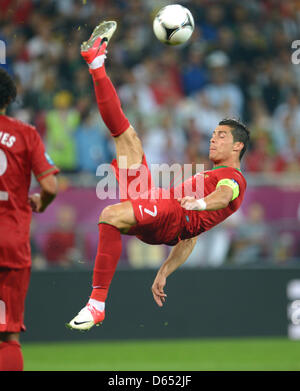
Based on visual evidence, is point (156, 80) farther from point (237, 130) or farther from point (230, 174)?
point (230, 174)

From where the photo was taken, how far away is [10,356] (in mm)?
6496

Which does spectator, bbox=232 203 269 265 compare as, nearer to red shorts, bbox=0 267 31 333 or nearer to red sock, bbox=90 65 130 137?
red sock, bbox=90 65 130 137

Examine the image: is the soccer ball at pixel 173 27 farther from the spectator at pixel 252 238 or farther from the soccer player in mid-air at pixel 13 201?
the spectator at pixel 252 238

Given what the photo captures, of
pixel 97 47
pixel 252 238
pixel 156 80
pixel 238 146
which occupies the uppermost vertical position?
pixel 156 80

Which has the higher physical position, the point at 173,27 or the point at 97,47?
the point at 173,27

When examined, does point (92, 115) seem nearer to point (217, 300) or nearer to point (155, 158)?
point (155, 158)

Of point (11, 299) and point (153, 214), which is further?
point (153, 214)

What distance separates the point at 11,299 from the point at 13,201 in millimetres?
732

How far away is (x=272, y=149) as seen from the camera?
43.7 feet

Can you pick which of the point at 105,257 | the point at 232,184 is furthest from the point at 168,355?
the point at 232,184

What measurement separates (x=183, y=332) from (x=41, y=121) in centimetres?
360

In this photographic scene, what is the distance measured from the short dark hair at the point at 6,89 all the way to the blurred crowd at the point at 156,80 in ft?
17.3

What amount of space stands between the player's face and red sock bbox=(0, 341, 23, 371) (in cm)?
224

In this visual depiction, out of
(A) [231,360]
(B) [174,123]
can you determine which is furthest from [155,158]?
(A) [231,360]
